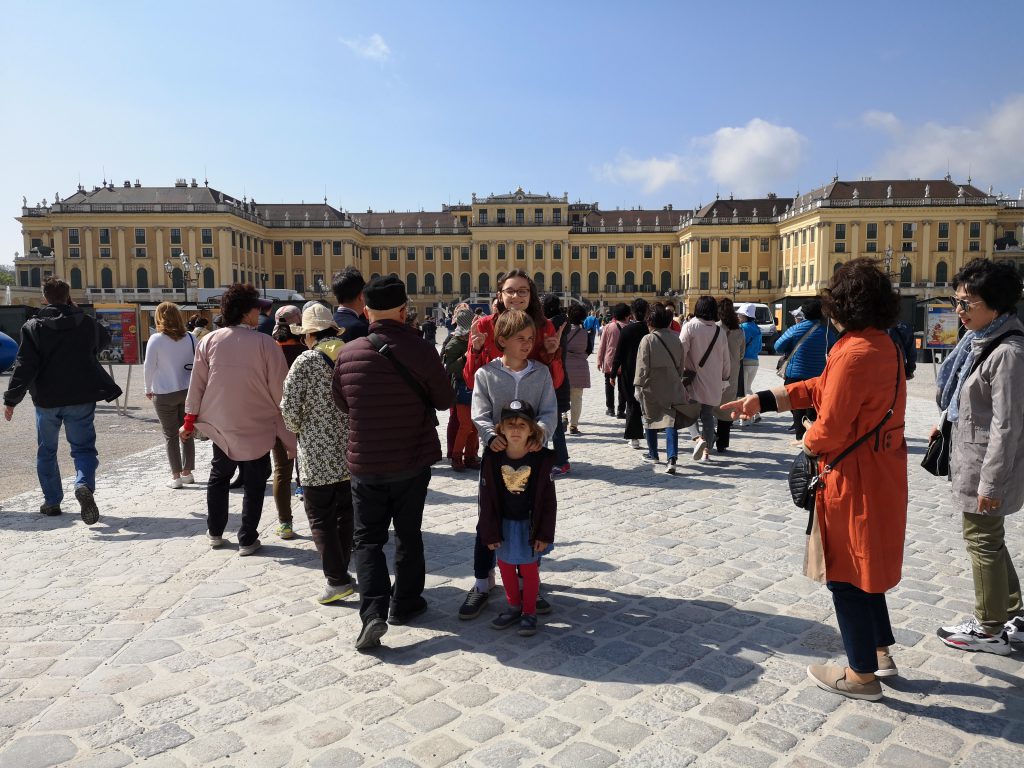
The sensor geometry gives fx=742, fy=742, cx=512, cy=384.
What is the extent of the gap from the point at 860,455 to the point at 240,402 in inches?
147

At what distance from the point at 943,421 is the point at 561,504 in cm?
324

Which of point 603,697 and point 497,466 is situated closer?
point 603,697

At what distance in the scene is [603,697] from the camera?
305 cm

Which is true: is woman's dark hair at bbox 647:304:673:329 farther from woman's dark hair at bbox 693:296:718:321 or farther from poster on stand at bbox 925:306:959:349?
poster on stand at bbox 925:306:959:349

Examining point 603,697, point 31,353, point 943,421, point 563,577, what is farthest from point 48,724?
point 943,421

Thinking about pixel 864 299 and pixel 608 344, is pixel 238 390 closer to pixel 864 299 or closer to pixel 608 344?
pixel 864 299

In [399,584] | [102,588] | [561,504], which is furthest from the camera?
[561,504]

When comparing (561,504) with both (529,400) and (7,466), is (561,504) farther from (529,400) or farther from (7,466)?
(7,466)

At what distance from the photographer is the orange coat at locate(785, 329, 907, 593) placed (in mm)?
2758

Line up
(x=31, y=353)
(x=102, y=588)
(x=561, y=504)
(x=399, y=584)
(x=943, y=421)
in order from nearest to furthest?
(x=943, y=421), (x=399, y=584), (x=102, y=588), (x=31, y=353), (x=561, y=504)

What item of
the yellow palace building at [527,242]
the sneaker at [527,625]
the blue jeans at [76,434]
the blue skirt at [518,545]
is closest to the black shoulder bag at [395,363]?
the blue skirt at [518,545]

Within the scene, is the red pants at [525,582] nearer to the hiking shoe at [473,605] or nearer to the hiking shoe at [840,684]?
the hiking shoe at [473,605]

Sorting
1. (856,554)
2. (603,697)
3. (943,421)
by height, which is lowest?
(603,697)

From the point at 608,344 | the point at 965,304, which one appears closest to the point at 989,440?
the point at 965,304
